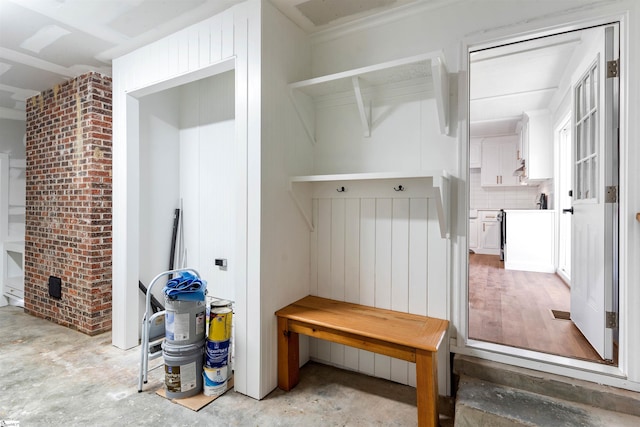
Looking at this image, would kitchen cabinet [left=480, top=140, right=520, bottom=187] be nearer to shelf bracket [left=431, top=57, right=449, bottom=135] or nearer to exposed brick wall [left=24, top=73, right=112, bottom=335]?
shelf bracket [left=431, top=57, right=449, bottom=135]

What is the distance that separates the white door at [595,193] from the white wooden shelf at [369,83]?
0.93 metres

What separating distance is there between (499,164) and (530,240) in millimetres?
2470

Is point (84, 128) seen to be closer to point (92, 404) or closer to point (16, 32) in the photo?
point (16, 32)

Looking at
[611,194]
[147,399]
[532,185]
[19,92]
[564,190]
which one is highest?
[19,92]

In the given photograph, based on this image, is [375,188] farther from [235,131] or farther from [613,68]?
[613,68]

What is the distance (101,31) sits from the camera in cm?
257

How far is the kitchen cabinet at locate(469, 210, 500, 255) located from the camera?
692cm

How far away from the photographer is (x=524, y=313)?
3154 mm

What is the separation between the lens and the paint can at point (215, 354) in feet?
7.46

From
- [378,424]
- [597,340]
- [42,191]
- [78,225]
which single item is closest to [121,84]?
[78,225]

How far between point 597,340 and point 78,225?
4548mm

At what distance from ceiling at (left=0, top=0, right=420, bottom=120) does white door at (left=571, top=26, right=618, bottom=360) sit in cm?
138

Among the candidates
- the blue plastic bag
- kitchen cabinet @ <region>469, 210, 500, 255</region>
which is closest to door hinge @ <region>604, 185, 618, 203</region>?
the blue plastic bag

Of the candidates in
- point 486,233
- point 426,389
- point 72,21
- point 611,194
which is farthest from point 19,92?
point 486,233
